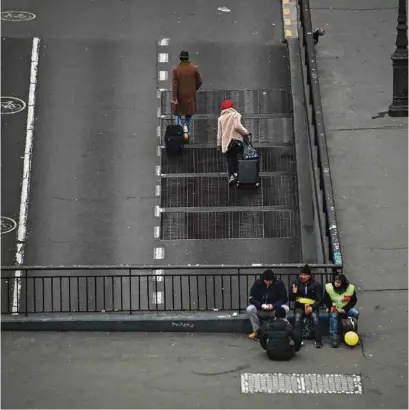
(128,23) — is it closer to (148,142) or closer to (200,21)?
(200,21)

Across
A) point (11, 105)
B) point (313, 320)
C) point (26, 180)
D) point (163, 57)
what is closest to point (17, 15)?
point (163, 57)

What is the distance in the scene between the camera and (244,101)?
96.0 feet

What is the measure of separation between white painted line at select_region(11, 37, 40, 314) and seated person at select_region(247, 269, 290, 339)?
A: 12.0ft

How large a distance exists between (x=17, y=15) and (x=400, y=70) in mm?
8689

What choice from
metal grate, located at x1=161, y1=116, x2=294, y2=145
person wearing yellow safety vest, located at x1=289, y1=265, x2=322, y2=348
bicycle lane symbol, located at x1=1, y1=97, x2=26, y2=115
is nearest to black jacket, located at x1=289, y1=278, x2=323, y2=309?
person wearing yellow safety vest, located at x1=289, y1=265, x2=322, y2=348

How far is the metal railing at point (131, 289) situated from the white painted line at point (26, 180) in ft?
0.12

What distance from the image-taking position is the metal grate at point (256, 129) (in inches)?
1108

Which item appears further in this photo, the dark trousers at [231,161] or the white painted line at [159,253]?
the dark trousers at [231,161]

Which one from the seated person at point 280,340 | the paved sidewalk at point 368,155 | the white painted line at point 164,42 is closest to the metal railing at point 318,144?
the paved sidewalk at point 368,155

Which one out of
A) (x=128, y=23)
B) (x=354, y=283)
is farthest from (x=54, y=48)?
(x=354, y=283)

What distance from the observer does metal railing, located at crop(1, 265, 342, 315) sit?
77.9 ft

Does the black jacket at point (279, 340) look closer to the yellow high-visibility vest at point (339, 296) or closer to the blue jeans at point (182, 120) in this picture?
the yellow high-visibility vest at point (339, 296)

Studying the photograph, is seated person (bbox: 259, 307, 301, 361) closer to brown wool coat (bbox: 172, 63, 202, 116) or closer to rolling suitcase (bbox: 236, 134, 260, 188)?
rolling suitcase (bbox: 236, 134, 260, 188)

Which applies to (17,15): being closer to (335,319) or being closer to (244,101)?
(244,101)
